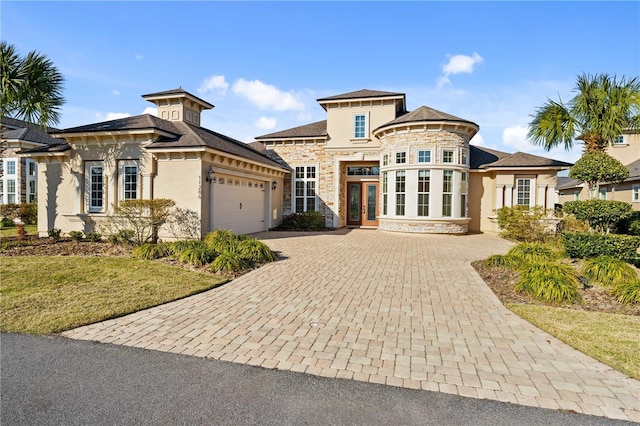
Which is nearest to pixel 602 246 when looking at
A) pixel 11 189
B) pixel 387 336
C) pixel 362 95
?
pixel 387 336

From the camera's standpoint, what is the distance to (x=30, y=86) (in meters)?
10.3

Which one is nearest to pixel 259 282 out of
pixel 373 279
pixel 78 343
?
pixel 373 279

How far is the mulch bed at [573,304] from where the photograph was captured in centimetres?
576

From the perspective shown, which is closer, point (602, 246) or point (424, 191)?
point (602, 246)

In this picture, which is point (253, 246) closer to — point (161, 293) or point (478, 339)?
point (161, 293)

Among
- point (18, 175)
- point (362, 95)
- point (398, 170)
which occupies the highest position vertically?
point (362, 95)

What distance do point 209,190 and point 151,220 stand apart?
2.13m

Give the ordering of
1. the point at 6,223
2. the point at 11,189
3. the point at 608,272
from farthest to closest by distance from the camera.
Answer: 1. the point at 11,189
2. the point at 6,223
3. the point at 608,272

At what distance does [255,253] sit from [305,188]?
1041cm

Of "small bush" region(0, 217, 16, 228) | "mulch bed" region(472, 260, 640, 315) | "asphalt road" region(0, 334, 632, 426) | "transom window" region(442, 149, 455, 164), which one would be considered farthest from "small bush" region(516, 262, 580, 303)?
"small bush" region(0, 217, 16, 228)

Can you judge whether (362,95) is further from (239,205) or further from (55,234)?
(55,234)

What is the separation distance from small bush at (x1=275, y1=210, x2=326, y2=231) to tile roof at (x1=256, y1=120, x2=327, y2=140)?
4309 mm

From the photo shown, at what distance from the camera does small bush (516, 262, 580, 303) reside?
19.9 ft

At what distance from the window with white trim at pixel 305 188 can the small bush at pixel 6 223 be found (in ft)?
50.2
